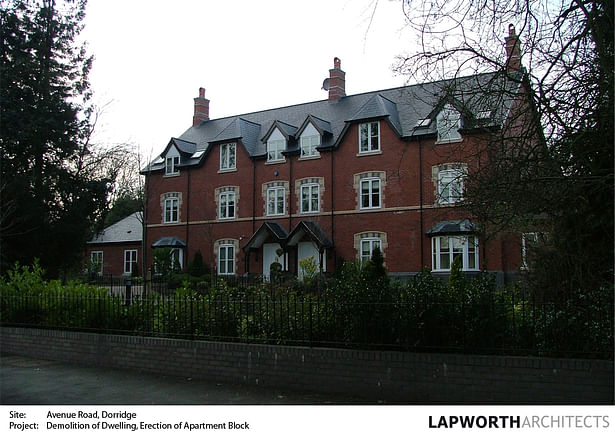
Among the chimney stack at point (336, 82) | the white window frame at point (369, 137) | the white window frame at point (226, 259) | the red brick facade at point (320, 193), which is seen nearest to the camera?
the red brick facade at point (320, 193)

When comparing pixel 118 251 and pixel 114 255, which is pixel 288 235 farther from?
pixel 114 255

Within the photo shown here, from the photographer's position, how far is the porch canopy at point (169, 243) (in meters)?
37.5

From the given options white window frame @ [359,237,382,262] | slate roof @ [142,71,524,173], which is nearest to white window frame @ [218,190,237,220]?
slate roof @ [142,71,524,173]

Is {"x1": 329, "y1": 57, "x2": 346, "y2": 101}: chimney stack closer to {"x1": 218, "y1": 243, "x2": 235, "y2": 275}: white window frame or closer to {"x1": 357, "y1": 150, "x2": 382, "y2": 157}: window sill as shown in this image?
{"x1": 357, "y1": 150, "x2": 382, "y2": 157}: window sill

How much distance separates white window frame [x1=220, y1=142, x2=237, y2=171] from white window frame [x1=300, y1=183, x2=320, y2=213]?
5389 millimetres

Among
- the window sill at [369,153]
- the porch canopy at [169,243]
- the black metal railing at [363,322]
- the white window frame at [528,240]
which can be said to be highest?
the window sill at [369,153]

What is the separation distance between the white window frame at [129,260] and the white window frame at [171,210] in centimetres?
500

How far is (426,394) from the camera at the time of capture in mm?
7652

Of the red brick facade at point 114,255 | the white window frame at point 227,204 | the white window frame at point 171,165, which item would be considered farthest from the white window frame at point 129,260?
the white window frame at point 227,204

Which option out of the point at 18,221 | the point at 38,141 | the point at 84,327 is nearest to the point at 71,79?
the point at 38,141

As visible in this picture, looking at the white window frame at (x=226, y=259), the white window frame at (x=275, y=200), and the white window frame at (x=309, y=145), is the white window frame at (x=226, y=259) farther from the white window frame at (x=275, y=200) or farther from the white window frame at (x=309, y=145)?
the white window frame at (x=309, y=145)

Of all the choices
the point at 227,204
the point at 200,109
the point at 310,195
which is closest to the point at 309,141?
the point at 310,195

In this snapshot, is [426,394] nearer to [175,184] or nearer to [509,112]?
[509,112]

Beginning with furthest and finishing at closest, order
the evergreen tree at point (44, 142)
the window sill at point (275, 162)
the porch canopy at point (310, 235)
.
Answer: the window sill at point (275, 162) → the porch canopy at point (310, 235) → the evergreen tree at point (44, 142)
